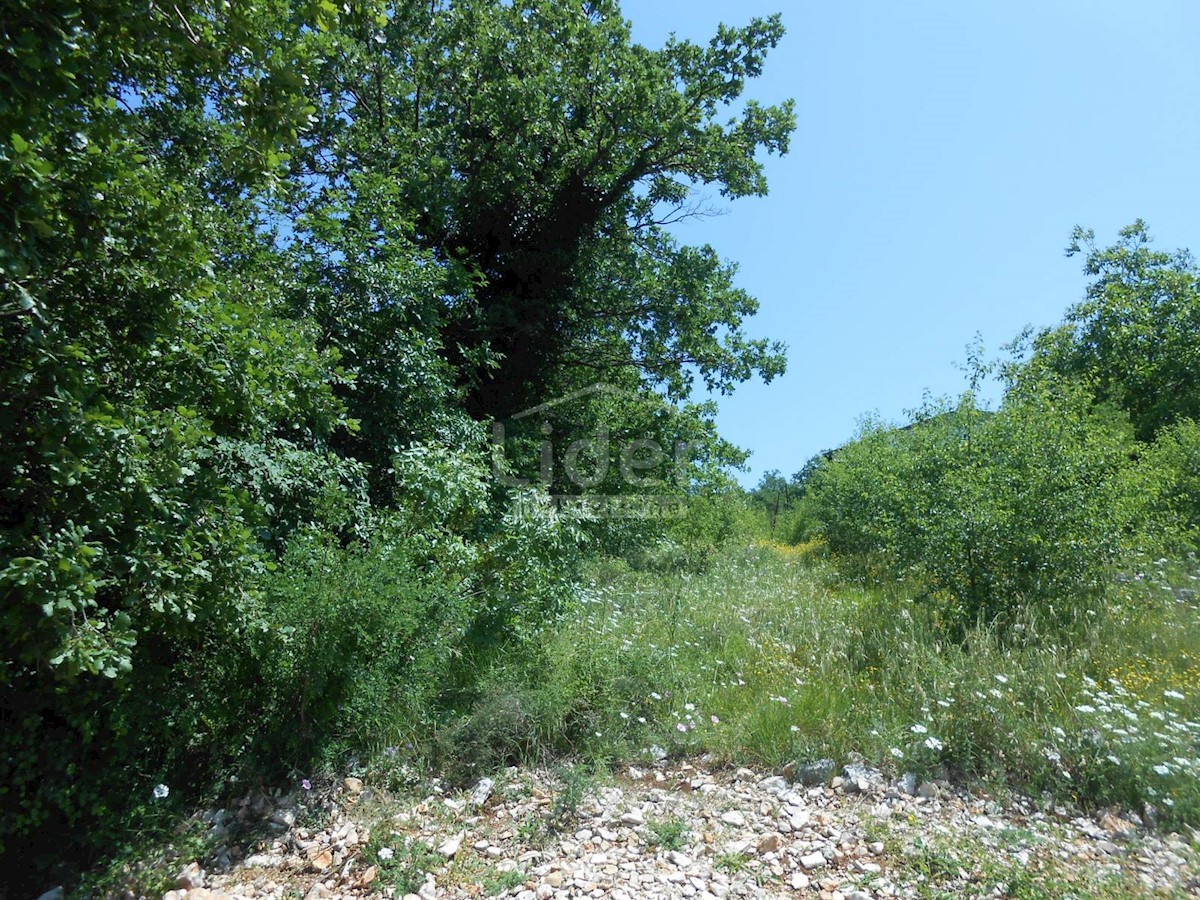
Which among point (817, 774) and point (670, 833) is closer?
point (670, 833)

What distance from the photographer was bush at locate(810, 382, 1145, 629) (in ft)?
20.2

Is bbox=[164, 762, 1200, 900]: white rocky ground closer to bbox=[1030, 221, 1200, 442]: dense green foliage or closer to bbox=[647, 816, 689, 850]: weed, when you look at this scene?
bbox=[647, 816, 689, 850]: weed

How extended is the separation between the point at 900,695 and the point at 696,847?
83.0 inches

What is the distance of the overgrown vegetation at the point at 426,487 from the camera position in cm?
298

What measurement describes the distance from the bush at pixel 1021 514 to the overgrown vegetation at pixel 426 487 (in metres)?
0.05

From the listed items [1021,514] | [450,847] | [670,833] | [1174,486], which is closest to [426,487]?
[450,847]

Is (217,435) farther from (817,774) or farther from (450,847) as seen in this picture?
(817,774)

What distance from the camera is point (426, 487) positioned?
17.4ft

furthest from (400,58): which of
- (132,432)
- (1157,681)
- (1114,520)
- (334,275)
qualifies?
(1157,681)

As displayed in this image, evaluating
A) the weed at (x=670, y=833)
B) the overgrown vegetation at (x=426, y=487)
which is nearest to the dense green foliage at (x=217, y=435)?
the overgrown vegetation at (x=426, y=487)

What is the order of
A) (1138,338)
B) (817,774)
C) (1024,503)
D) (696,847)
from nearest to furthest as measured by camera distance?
1. (696,847)
2. (817,774)
3. (1024,503)
4. (1138,338)

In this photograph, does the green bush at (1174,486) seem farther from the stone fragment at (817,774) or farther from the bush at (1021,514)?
the stone fragment at (817,774)

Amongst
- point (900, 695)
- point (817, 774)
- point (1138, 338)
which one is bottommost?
point (817, 774)

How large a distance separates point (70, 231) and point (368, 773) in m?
3.39
